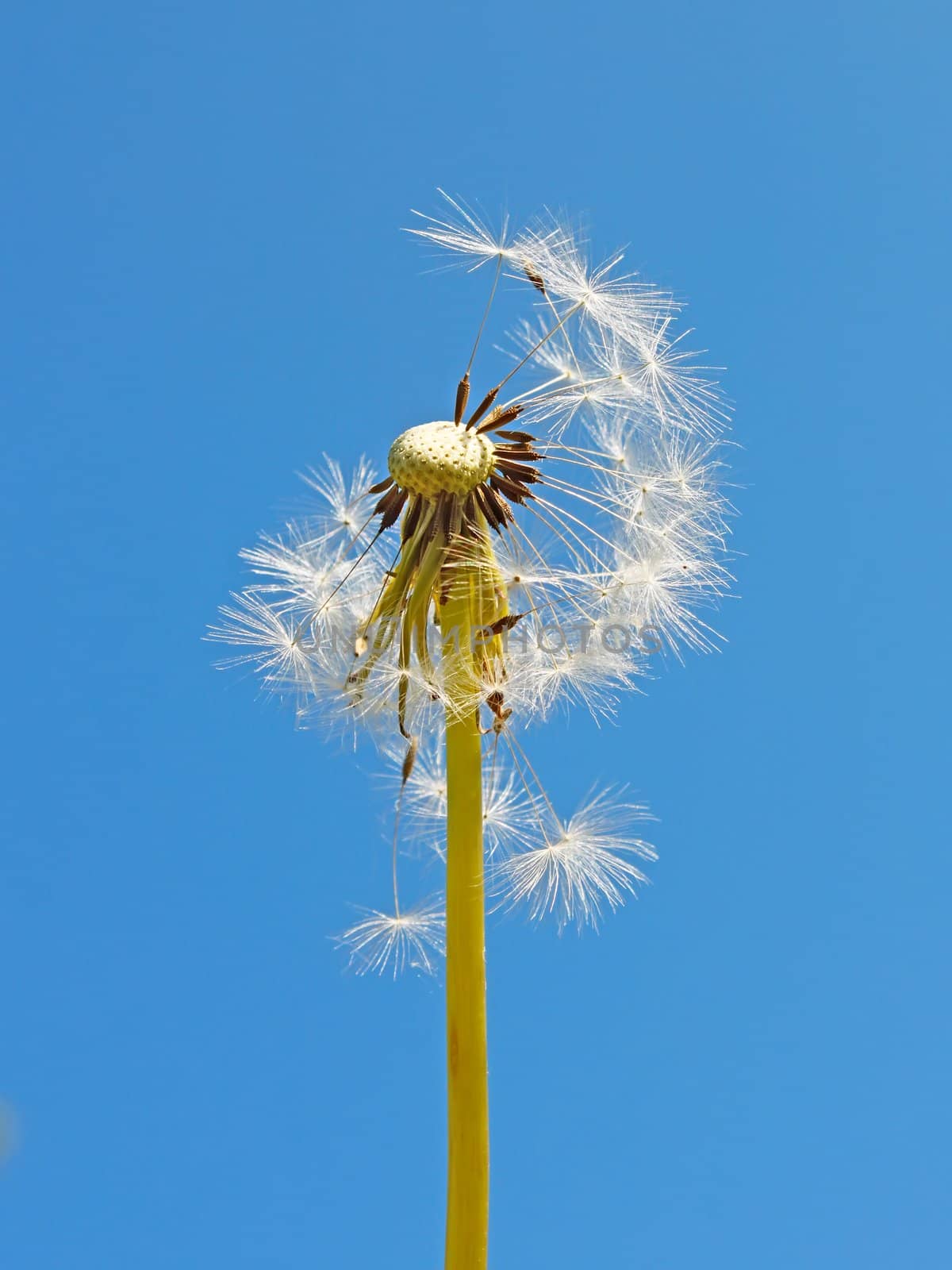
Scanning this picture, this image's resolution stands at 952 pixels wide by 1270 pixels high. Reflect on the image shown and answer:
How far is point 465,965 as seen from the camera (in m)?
7.90

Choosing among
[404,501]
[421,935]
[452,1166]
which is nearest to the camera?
[452,1166]

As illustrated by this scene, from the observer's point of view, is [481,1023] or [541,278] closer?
[481,1023]

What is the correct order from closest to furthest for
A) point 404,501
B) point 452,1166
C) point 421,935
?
point 452,1166
point 404,501
point 421,935

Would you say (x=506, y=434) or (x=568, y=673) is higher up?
(x=506, y=434)

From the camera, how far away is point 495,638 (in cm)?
827

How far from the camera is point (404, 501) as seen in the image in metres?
8.18

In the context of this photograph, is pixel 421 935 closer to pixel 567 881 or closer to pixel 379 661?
pixel 567 881

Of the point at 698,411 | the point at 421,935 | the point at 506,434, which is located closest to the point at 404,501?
the point at 506,434

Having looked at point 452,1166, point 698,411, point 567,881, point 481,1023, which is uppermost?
point 698,411

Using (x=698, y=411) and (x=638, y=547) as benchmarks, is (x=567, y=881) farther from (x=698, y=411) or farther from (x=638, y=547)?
(x=698, y=411)

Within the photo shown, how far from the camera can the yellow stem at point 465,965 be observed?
7.58 metres

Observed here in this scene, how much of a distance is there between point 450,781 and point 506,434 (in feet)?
6.28

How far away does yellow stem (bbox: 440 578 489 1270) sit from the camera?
7582 mm

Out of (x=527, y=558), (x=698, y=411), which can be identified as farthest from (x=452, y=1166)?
(x=698, y=411)
